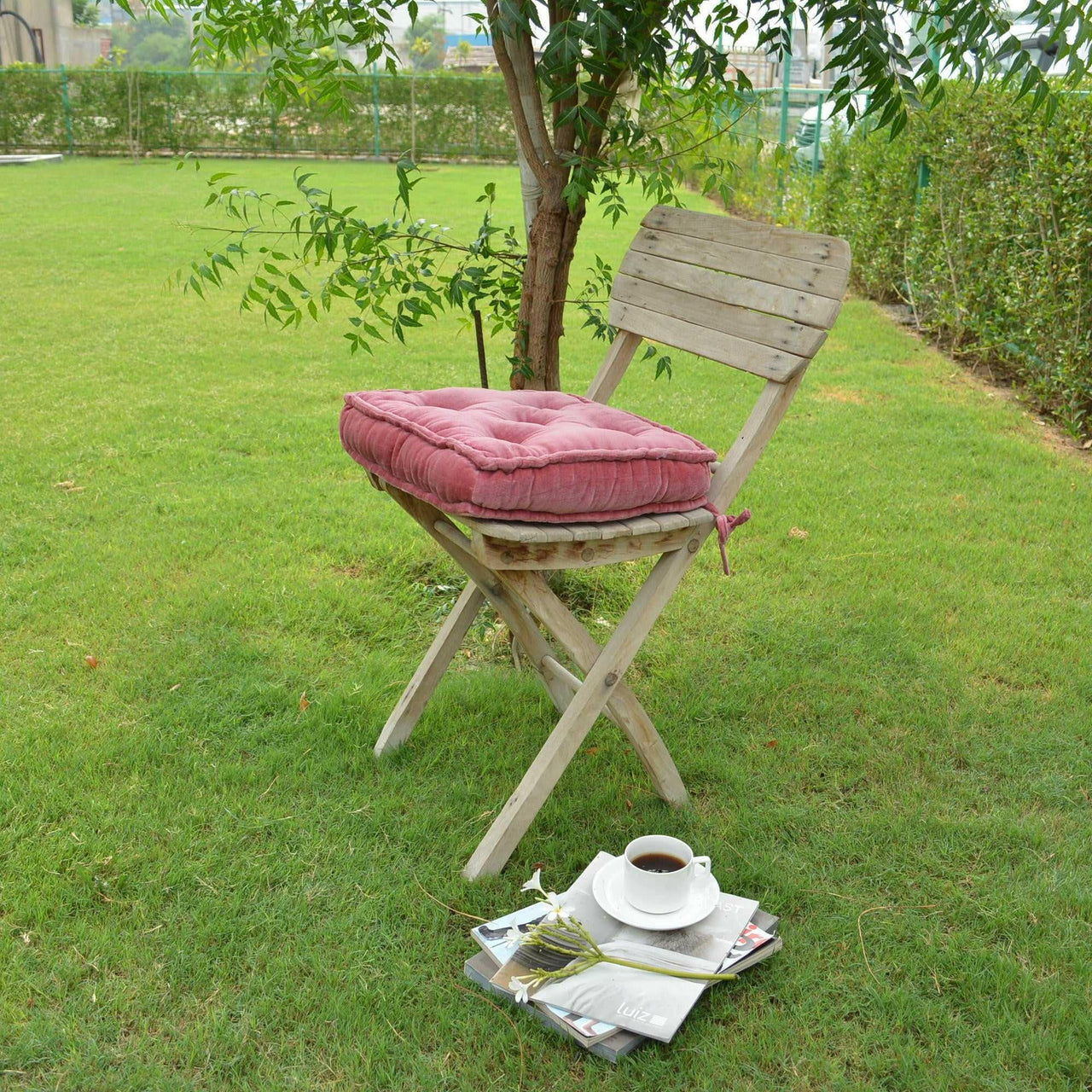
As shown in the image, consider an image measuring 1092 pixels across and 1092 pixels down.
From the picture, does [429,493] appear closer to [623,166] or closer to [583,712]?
[583,712]

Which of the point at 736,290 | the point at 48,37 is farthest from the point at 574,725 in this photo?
the point at 48,37

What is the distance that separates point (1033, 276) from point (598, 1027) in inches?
194

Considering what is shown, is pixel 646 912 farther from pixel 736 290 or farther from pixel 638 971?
pixel 736 290

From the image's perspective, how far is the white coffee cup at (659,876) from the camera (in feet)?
6.46

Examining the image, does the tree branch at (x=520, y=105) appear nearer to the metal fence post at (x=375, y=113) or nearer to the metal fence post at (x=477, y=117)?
the metal fence post at (x=477, y=117)

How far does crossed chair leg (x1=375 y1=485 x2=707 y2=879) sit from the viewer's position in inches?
82.6

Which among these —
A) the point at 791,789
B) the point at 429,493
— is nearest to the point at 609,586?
the point at 791,789

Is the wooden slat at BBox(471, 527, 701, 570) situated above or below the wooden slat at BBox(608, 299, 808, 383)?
below

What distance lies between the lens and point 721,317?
2.41m

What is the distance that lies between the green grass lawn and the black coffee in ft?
0.75

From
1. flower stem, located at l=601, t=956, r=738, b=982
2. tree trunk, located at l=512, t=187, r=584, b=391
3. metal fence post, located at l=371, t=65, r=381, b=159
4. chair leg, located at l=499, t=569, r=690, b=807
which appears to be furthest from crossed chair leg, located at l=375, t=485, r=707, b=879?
metal fence post, located at l=371, t=65, r=381, b=159

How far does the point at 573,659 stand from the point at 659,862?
1.45ft

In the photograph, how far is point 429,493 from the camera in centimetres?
197

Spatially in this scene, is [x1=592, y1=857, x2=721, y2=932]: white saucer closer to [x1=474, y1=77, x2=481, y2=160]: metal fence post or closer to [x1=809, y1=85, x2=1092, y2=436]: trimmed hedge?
[x1=809, y1=85, x2=1092, y2=436]: trimmed hedge
